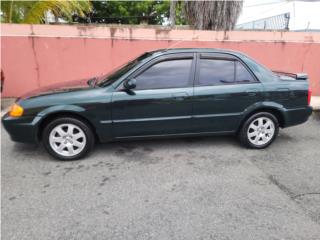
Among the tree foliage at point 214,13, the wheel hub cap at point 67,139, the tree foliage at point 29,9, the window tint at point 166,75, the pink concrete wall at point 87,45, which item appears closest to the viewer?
the wheel hub cap at point 67,139

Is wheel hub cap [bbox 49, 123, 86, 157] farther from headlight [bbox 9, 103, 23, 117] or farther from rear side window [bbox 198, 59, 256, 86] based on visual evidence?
rear side window [bbox 198, 59, 256, 86]

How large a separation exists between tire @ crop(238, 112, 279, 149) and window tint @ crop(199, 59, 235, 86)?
2.41 feet

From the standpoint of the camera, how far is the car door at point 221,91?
158 inches

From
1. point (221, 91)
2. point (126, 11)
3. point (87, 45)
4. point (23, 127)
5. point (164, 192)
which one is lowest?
point (164, 192)

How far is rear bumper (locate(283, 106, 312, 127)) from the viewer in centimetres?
432

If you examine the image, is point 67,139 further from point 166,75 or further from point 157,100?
point 166,75

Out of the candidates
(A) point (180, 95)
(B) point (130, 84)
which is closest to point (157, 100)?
(A) point (180, 95)

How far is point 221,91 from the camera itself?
4043mm

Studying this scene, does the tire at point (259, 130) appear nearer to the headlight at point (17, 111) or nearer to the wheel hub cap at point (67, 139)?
the wheel hub cap at point (67, 139)

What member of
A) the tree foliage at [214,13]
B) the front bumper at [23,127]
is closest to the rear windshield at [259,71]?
the front bumper at [23,127]

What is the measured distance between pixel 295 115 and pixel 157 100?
231 cm

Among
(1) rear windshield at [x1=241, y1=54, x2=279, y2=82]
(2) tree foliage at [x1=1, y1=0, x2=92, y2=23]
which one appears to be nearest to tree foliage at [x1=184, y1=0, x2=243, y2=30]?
(2) tree foliage at [x1=1, y1=0, x2=92, y2=23]

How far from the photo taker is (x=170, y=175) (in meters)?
3.49

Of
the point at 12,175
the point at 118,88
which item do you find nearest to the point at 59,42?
the point at 118,88
